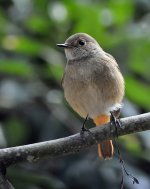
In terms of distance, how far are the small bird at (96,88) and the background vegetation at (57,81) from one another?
44 cm

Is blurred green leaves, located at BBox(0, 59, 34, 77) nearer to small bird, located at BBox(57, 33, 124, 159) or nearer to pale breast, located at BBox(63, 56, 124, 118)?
small bird, located at BBox(57, 33, 124, 159)

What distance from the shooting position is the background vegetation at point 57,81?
5.02 meters

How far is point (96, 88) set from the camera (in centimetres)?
464

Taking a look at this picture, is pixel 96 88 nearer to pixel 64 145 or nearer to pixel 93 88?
pixel 93 88

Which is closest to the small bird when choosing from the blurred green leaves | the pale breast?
the pale breast

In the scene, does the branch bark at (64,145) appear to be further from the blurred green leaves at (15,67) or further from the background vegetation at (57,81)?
the blurred green leaves at (15,67)

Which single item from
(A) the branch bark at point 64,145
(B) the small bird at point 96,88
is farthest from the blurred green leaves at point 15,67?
(A) the branch bark at point 64,145

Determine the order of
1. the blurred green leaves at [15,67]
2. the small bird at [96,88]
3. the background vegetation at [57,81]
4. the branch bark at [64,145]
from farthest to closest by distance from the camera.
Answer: the blurred green leaves at [15,67] < the background vegetation at [57,81] < the small bird at [96,88] < the branch bark at [64,145]

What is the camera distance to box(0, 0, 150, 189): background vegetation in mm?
5023

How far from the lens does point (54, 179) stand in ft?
16.1

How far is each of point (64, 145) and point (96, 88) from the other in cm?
105

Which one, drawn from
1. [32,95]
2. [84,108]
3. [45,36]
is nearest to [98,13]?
[45,36]

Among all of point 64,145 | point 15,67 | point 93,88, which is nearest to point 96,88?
point 93,88

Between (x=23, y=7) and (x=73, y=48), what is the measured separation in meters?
1.54
